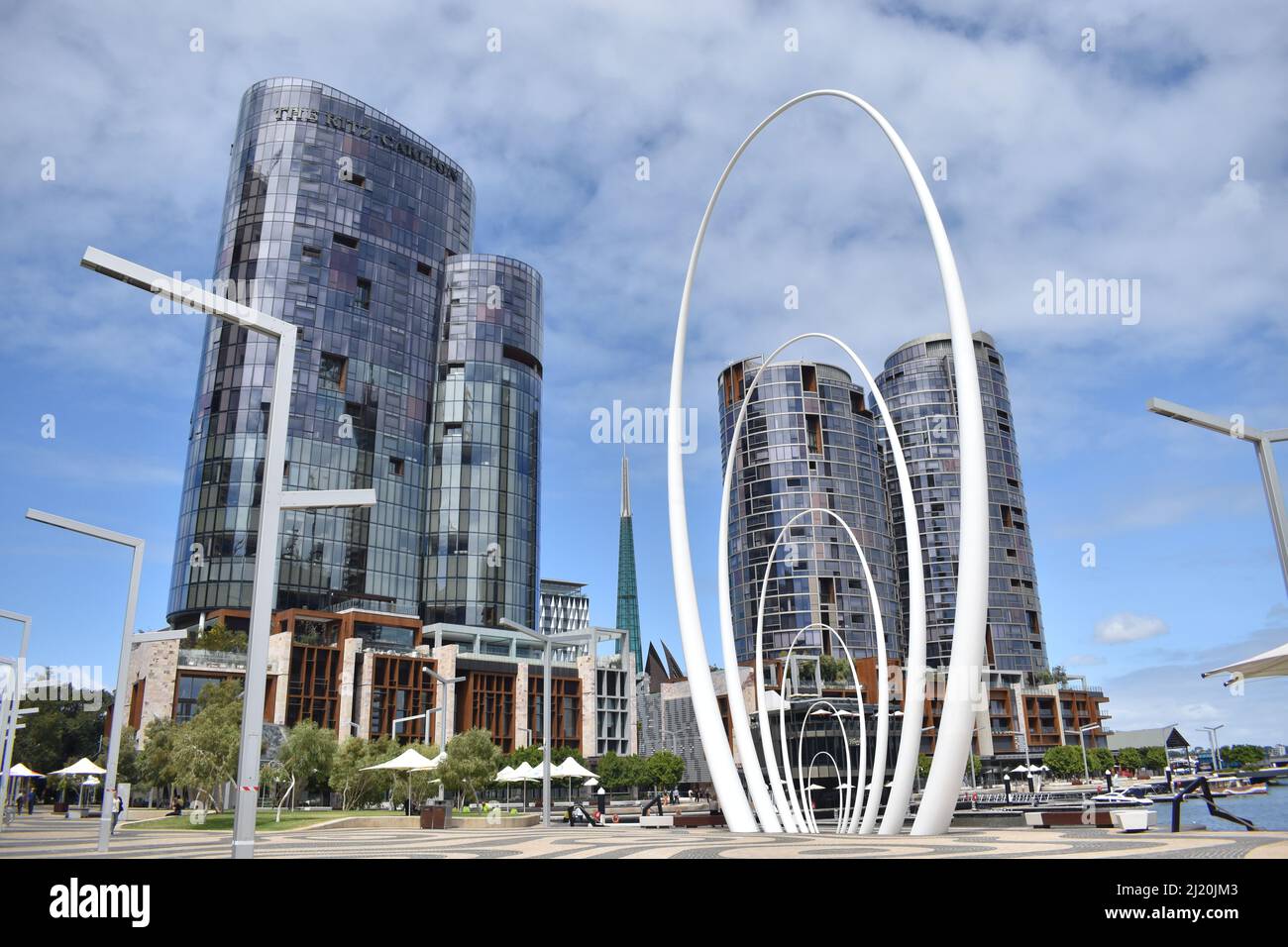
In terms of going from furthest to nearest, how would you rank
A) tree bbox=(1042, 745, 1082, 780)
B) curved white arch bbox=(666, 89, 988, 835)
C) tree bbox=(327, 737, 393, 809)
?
1. tree bbox=(1042, 745, 1082, 780)
2. tree bbox=(327, 737, 393, 809)
3. curved white arch bbox=(666, 89, 988, 835)

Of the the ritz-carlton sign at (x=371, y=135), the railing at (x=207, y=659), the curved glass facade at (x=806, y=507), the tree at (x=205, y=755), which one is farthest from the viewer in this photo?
the curved glass facade at (x=806, y=507)

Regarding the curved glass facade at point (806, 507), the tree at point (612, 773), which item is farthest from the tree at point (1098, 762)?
the tree at point (612, 773)

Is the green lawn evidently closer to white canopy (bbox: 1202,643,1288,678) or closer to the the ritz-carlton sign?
white canopy (bbox: 1202,643,1288,678)

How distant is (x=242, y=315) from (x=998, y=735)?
438ft

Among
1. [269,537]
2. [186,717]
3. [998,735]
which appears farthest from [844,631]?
[269,537]

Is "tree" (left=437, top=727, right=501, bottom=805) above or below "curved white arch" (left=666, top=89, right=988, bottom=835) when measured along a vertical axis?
below

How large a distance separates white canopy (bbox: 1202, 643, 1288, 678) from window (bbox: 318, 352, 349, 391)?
111 m

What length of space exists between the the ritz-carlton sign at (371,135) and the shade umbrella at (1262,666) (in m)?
131

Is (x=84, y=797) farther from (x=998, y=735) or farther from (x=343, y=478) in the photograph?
(x=998, y=735)

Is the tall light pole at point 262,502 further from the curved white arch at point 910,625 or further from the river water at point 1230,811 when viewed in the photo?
the river water at point 1230,811

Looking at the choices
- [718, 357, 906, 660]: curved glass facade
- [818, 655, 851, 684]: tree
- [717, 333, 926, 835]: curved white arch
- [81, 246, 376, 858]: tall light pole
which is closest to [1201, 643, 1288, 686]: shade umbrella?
[717, 333, 926, 835]: curved white arch

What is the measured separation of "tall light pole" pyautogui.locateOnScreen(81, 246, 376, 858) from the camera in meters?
11.5

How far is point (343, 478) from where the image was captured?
4439 inches

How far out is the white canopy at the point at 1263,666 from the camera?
18.2 m
